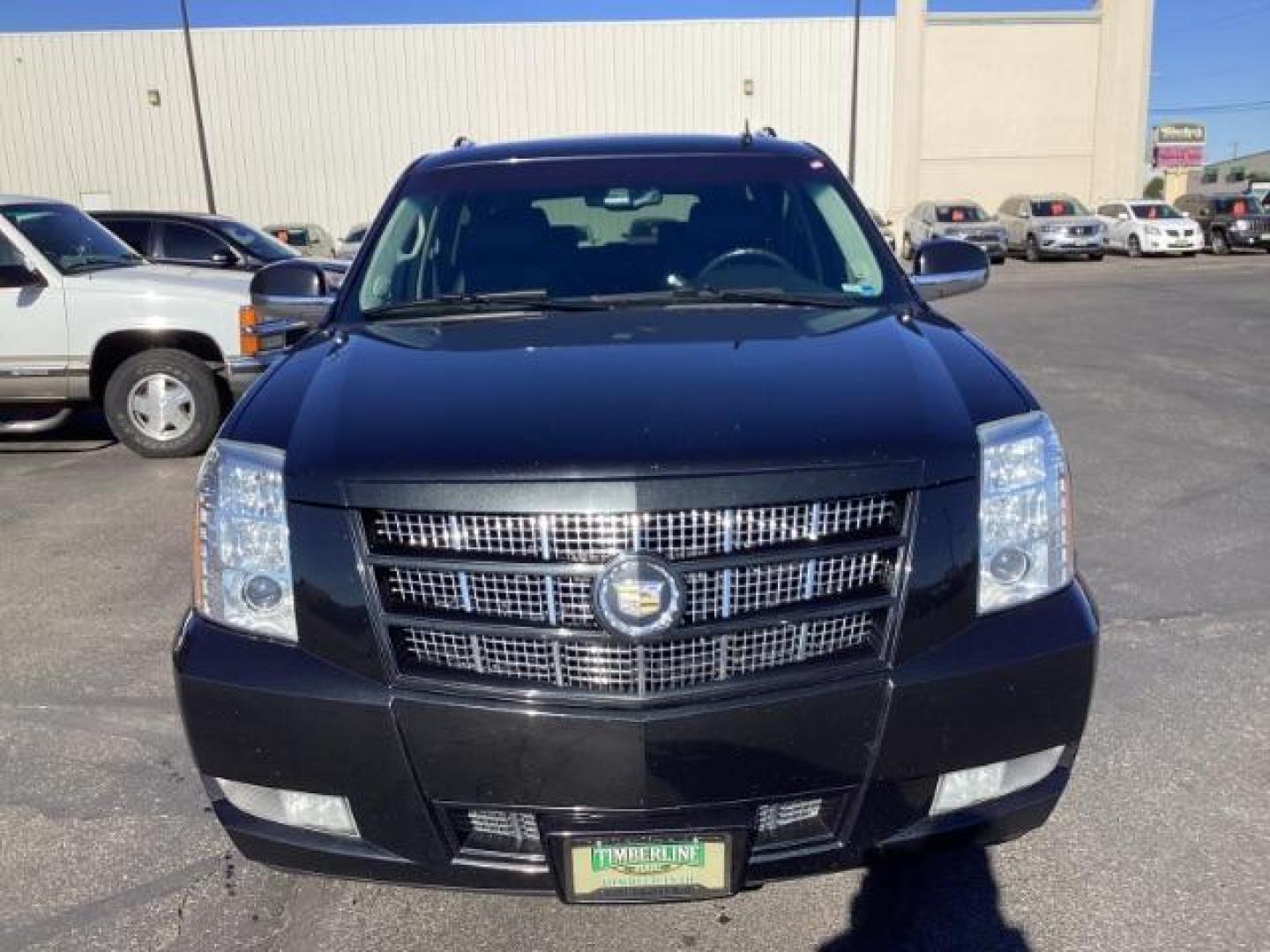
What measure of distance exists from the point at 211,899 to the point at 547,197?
7.92ft

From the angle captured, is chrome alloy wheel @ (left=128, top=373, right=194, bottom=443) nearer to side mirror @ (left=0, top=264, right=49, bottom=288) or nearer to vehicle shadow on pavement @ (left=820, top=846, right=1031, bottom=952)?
side mirror @ (left=0, top=264, right=49, bottom=288)

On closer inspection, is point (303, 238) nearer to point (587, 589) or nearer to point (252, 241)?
point (252, 241)

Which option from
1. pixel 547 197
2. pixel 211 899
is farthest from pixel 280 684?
Result: pixel 547 197

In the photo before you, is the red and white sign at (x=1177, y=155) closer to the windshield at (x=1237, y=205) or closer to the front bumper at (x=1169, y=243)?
the windshield at (x=1237, y=205)

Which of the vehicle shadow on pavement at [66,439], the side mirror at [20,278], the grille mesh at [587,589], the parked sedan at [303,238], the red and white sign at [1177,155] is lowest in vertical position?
the vehicle shadow on pavement at [66,439]

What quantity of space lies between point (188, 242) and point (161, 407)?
4470mm

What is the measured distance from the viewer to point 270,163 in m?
36.7

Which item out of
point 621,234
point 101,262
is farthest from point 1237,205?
point 621,234

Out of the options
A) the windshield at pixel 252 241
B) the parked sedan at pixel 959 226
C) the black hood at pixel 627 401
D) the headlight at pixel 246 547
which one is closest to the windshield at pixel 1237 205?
the parked sedan at pixel 959 226

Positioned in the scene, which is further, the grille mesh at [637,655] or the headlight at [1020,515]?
the headlight at [1020,515]

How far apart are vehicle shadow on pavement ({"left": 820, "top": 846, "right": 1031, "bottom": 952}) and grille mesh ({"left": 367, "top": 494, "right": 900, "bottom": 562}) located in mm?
843

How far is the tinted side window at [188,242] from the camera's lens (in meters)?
11.5

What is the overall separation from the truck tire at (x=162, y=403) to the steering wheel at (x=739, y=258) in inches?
208

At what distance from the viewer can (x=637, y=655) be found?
2.12 meters
